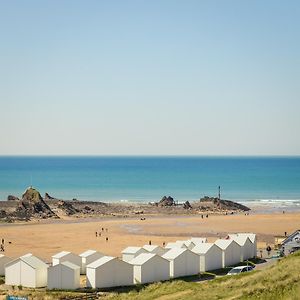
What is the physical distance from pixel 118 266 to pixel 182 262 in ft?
16.3

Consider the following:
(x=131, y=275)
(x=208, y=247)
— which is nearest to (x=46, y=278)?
(x=131, y=275)

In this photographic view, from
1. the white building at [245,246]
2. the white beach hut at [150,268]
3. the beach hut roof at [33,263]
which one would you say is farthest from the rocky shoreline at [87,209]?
the white beach hut at [150,268]

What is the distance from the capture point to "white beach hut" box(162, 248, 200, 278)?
1610 inches

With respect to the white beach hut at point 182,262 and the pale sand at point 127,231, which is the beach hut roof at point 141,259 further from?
the pale sand at point 127,231

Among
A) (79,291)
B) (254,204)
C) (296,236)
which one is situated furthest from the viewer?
(254,204)

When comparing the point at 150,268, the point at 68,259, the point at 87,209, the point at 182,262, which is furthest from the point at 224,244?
the point at 87,209

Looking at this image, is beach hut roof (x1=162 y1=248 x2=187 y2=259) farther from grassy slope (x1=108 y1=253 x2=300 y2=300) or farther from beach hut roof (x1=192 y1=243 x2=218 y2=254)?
grassy slope (x1=108 y1=253 x2=300 y2=300)

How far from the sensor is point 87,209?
312 ft

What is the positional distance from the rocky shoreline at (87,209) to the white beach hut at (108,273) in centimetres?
4373

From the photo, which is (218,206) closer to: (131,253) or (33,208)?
(33,208)

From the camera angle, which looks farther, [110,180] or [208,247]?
[110,180]

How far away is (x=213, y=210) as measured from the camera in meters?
95.4

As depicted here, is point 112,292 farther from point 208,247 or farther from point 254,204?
point 254,204

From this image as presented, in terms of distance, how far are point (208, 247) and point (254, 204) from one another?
69366 mm
